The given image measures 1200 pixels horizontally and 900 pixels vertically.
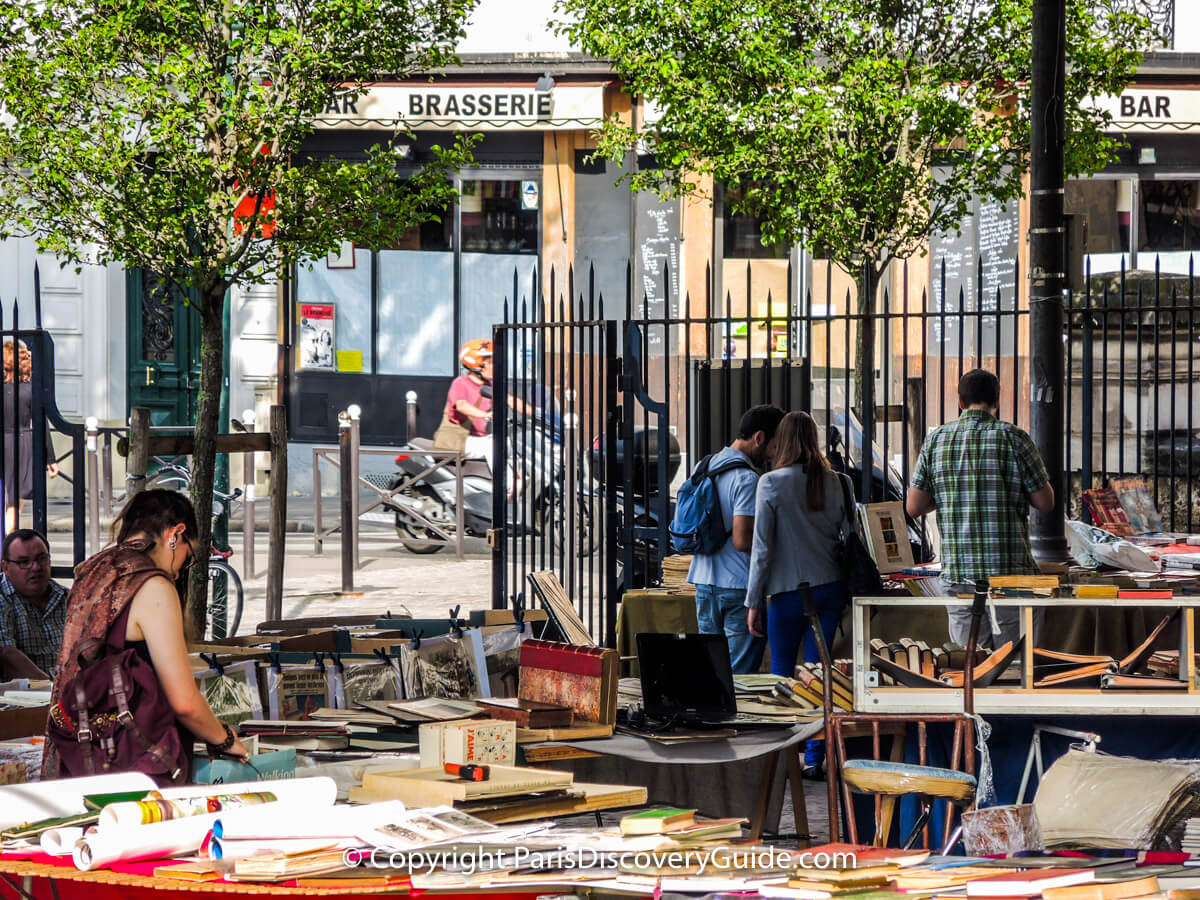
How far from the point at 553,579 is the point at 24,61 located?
169 inches

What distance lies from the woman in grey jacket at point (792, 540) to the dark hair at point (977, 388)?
753 mm

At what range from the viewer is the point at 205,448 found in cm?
907

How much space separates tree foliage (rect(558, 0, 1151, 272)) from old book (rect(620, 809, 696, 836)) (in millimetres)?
8497

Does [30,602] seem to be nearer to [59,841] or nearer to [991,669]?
[59,841]

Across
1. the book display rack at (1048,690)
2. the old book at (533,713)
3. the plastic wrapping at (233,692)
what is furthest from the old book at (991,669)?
the plastic wrapping at (233,692)

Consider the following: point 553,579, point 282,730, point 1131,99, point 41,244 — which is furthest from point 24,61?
point 1131,99

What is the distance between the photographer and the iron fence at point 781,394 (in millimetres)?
9805

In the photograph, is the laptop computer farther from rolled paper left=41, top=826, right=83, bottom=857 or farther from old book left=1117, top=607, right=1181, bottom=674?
rolled paper left=41, top=826, right=83, bottom=857

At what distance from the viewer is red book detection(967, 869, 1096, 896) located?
3.48 m

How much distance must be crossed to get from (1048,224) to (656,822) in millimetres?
4830

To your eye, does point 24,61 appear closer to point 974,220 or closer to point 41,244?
point 41,244

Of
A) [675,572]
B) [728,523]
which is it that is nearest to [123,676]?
[728,523]

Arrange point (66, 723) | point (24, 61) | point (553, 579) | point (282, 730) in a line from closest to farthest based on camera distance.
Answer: point (66, 723) < point (282, 730) < point (553, 579) < point (24, 61)

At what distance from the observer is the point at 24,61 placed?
8.78 m
